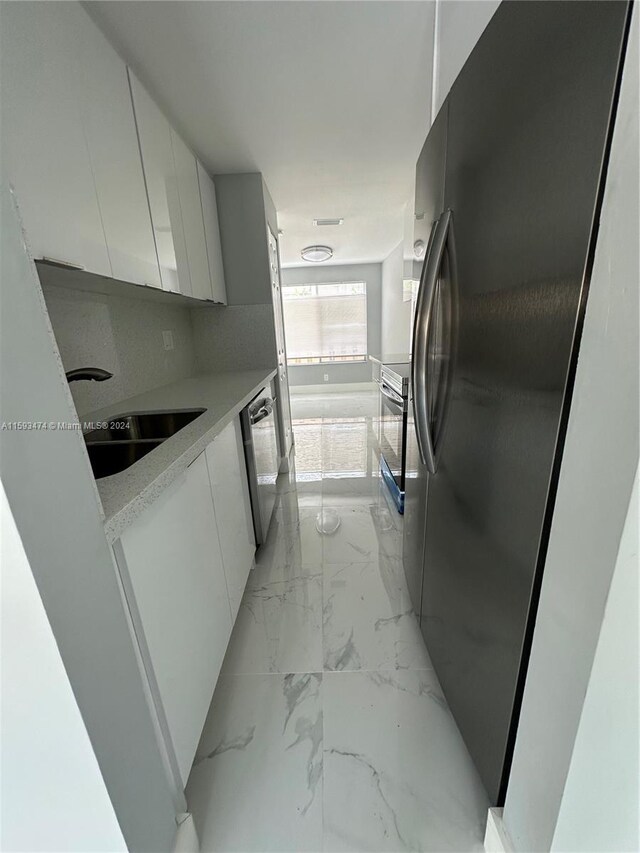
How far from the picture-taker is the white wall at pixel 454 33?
1019mm

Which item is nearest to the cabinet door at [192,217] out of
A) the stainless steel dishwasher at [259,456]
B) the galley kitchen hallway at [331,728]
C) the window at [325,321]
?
the stainless steel dishwasher at [259,456]

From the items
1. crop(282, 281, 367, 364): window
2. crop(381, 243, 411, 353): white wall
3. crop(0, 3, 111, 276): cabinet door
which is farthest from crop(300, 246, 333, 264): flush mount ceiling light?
crop(0, 3, 111, 276): cabinet door

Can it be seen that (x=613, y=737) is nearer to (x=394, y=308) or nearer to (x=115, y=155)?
(x=115, y=155)

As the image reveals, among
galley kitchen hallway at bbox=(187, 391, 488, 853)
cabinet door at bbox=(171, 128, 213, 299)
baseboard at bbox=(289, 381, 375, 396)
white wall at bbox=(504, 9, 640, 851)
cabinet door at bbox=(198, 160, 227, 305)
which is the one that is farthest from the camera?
baseboard at bbox=(289, 381, 375, 396)

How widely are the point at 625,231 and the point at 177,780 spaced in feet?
4.63

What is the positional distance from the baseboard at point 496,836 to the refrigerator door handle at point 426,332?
0.83 meters

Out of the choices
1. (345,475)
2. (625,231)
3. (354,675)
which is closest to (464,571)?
(354,675)

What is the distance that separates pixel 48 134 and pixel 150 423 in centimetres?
102

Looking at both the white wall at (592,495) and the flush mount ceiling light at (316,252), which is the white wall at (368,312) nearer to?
the flush mount ceiling light at (316,252)

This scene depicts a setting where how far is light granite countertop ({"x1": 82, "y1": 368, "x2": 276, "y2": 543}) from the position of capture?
700mm

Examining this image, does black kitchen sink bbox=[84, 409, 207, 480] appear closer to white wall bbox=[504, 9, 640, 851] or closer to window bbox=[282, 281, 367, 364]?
white wall bbox=[504, 9, 640, 851]

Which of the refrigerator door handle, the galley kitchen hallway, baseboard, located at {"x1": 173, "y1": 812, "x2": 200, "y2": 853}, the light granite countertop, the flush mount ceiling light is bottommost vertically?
the galley kitchen hallway

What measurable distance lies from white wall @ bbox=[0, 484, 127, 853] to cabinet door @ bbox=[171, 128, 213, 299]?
Result: 6.35 ft

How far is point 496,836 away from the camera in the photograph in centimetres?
80
